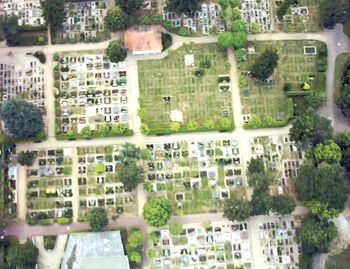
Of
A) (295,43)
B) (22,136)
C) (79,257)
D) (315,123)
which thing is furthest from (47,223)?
(295,43)

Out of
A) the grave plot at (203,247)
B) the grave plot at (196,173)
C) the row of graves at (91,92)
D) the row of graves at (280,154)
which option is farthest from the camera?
the row of graves at (91,92)

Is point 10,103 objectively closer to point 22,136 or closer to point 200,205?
point 22,136

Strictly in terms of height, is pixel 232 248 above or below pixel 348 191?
below

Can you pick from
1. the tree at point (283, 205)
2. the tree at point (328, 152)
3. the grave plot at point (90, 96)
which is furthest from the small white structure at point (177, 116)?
the tree at point (328, 152)

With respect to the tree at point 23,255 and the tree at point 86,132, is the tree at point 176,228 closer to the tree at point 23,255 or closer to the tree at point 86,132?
the tree at point 86,132

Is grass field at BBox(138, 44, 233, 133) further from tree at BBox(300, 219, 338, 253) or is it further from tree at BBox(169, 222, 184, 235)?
tree at BBox(300, 219, 338, 253)

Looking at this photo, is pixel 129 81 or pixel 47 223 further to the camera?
pixel 129 81

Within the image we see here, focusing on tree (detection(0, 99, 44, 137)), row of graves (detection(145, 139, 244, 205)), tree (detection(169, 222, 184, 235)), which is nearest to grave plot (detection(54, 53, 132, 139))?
tree (detection(0, 99, 44, 137))
